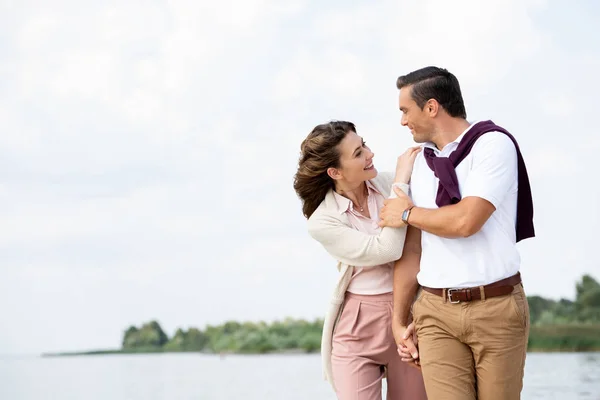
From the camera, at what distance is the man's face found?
278cm

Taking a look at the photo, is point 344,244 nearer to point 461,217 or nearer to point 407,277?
point 407,277

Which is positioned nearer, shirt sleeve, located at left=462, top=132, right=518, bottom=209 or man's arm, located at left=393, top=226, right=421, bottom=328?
shirt sleeve, located at left=462, top=132, right=518, bottom=209

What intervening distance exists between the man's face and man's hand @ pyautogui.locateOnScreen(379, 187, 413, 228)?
0.22 m

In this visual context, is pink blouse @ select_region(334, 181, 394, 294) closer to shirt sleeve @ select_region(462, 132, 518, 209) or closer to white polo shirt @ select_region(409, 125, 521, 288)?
white polo shirt @ select_region(409, 125, 521, 288)

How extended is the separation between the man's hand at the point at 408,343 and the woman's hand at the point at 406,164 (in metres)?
0.55

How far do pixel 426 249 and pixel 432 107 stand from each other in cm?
51

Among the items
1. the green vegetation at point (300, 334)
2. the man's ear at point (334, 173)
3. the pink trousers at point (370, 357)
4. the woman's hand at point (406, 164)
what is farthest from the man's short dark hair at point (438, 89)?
the green vegetation at point (300, 334)

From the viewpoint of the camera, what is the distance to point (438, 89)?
9.00ft

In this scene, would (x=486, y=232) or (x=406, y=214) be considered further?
(x=406, y=214)

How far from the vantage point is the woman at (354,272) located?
3.08 metres

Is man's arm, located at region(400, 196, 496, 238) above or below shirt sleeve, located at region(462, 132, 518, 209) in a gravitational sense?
below

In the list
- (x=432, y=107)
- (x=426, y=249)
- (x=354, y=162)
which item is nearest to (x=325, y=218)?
(x=354, y=162)

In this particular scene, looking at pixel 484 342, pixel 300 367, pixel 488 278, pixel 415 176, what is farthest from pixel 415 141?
pixel 300 367

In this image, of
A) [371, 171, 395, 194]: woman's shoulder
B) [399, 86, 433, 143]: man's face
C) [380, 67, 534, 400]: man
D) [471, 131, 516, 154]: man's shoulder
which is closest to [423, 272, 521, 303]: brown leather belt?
[380, 67, 534, 400]: man
